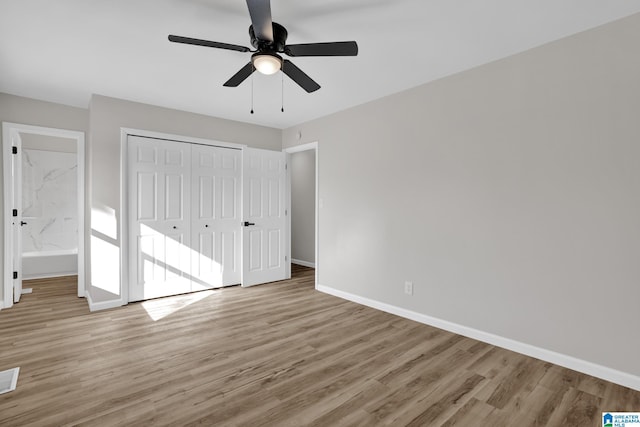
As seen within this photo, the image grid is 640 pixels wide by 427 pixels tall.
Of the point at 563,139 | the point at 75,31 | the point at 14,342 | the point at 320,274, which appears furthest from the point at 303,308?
the point at 75,31

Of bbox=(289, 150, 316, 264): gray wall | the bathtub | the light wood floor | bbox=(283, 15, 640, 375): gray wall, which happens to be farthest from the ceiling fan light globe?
the bathtub

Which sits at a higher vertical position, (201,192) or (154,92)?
(154,92)

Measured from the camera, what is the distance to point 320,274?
463 cm

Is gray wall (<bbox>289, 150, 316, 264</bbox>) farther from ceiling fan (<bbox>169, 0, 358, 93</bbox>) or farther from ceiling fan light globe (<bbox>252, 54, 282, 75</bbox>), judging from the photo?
ceiling fan light globe (<bbox>252, 54, 282, 75</bbox>)

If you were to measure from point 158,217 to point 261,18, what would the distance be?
3121 mm

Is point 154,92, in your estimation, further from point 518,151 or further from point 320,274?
point 518,151

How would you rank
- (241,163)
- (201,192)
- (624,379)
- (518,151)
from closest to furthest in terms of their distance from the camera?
(624,379)
(518,151)
(201,192)
(241,163)

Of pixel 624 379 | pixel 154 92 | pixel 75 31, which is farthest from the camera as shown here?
pixel 154 92

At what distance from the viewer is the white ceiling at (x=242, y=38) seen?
2094 millimetres

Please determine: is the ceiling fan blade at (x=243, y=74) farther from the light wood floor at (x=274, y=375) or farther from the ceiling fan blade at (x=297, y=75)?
the light wood floor at (x=274, y=375)

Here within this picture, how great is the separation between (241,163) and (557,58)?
3862mm

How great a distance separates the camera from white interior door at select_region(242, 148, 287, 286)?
188 inches

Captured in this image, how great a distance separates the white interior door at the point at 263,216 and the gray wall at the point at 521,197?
1697mm

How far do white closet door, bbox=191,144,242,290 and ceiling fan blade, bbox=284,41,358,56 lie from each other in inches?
108
